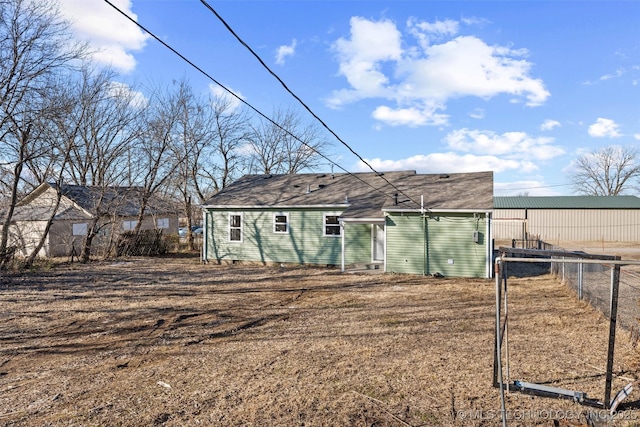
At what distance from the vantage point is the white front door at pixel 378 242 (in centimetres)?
1608

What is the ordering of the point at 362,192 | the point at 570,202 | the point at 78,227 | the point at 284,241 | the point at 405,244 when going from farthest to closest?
the point at 570,202, the point at 78,227, the point at 362,192, the point at 284,241, the point at 405,244

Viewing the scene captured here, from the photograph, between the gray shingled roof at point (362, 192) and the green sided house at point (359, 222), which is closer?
the green sided house at point (359, 222)

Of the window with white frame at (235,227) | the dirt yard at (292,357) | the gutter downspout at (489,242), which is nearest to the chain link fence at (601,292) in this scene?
the dirt yard at (292,357)

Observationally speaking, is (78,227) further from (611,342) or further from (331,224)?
(611,342)

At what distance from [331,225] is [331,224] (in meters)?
0.06

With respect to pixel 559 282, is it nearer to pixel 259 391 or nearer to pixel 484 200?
Result: pixel 484 200

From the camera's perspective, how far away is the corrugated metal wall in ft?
105

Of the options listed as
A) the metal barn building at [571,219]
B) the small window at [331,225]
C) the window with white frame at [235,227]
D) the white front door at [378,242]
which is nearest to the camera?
the white front door at [378,242]

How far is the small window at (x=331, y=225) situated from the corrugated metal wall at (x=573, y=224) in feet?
73.1

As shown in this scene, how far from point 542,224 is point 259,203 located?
2729 cm

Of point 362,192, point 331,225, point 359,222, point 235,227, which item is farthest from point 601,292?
point 235,227

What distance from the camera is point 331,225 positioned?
657 inches

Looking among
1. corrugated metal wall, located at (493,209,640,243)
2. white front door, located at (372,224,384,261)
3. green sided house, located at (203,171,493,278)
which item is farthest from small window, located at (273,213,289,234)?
corrugated metal wall, located at (493,209,640,243)

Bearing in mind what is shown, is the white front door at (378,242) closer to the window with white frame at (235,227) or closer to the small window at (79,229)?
the window with white frame at (235,227)
